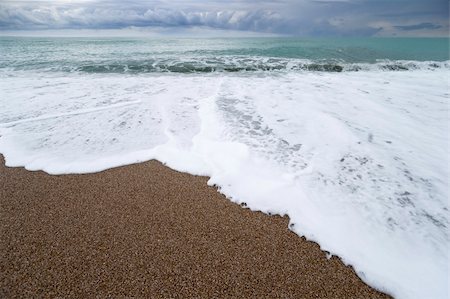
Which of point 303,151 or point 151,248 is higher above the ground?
point 303,151

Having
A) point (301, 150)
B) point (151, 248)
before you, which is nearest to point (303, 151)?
point (301, 150)

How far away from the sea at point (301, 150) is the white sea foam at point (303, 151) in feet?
0.06

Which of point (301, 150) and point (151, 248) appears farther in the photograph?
point (301, 150)

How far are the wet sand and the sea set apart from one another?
30 cm

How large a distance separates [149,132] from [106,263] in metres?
3.23

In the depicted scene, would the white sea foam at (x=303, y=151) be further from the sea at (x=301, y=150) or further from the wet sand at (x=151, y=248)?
the wet sand at (x=151, y=248)

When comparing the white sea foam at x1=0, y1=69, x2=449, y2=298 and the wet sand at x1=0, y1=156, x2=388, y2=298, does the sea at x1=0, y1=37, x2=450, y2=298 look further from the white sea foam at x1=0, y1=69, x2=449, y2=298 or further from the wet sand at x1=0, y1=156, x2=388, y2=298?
the wet sand at x1=0, y1=156, x2=388, y2=298

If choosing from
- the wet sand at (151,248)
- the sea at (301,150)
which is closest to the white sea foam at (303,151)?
the sea at (301,150)

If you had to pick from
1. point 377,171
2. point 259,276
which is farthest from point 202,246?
point 377,171

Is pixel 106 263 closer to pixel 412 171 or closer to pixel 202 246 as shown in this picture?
pixel 202 246

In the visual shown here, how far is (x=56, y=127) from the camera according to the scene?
5473 mm

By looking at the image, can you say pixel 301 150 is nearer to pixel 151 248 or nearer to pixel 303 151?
pixel 303 151

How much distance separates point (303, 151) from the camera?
4484mm

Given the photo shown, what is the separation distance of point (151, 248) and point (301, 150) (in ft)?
9.55
